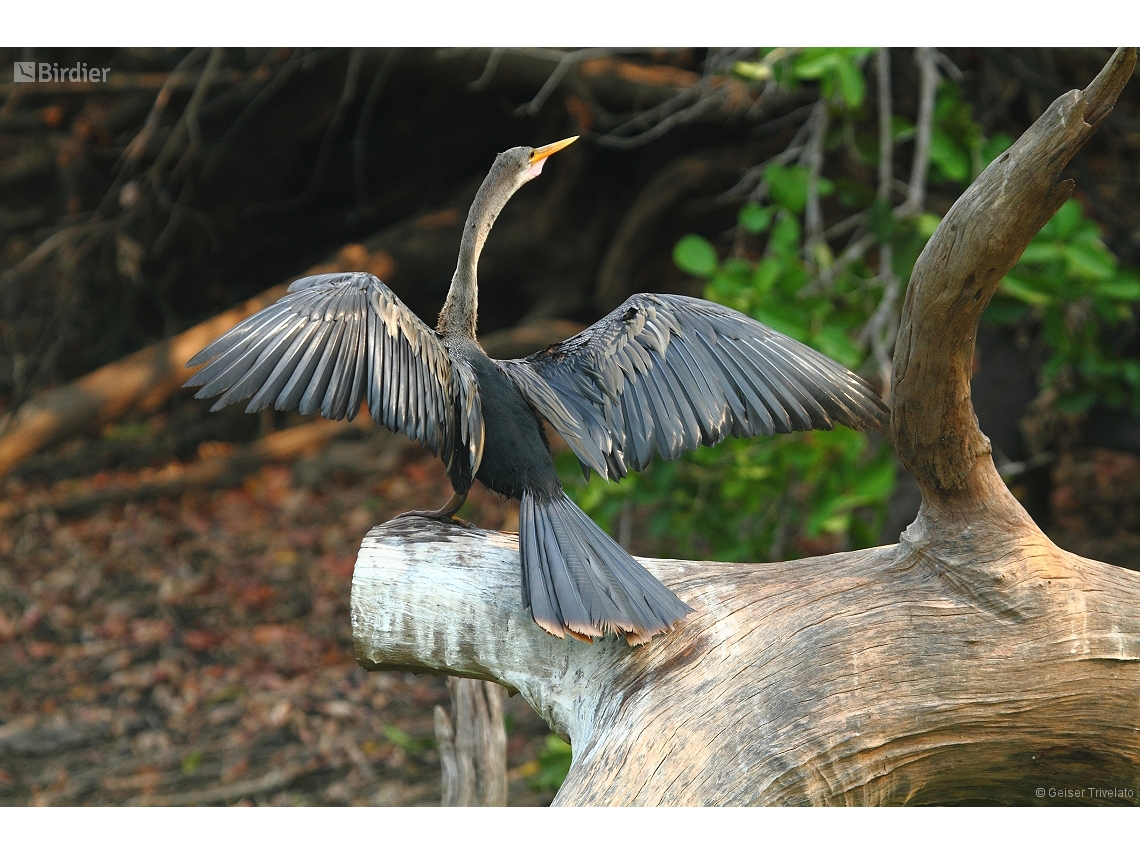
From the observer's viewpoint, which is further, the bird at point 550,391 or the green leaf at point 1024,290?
the green leaf at point 1024,290

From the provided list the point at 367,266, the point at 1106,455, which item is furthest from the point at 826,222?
the point at 367,266

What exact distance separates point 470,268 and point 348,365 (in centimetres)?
64

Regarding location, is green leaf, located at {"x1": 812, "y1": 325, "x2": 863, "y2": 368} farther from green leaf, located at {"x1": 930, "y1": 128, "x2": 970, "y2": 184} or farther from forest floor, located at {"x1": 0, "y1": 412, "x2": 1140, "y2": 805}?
forest floor, located at {"x1": 0, "y1": 412, "x2": 1140, "y2": 805}

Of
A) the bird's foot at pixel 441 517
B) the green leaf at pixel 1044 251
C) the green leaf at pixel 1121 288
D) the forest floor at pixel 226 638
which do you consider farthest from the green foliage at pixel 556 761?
the green leaf at pixel 1121 288

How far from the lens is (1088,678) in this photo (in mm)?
2029

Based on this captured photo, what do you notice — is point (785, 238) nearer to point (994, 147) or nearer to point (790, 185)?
point (790, 185)

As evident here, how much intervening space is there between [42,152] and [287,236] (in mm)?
1419

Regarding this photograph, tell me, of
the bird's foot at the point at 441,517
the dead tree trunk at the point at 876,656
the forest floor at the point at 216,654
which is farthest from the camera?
the forest floor at the point at 216,654

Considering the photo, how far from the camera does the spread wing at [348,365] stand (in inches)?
76.2

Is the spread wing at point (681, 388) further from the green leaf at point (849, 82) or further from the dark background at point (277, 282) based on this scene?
the dark background at point (277, 282)

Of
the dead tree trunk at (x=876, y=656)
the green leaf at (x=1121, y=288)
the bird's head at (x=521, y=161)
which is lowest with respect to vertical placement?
the dead tree trunk at (x=876, y=656)

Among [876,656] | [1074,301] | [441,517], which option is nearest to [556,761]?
[441,517]

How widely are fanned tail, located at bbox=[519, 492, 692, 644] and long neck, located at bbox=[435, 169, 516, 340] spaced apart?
2.10 ft

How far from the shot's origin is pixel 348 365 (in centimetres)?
204
